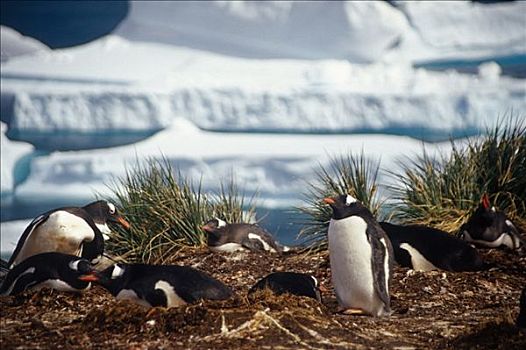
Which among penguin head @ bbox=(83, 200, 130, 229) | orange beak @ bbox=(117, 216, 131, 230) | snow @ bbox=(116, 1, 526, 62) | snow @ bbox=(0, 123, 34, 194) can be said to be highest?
snow @ bbox=(116, 1, 526, 62)

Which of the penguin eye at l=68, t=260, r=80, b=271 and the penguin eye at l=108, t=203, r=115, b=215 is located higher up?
the penguin eye at l=108, t=203, r=115, b=215

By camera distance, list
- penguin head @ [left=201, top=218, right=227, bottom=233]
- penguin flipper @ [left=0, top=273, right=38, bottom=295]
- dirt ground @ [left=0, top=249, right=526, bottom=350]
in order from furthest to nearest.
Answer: penguin head @ [left=201, top=218, right=227, bottom=233]
penguin flipper @ [left=0, top=273, right=38, bottom=295]
dirt ground @ [left=0, top=249, right=526, bottom=350]

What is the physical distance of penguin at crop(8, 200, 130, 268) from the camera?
658 cm

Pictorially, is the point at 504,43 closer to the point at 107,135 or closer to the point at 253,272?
the point at 107,135

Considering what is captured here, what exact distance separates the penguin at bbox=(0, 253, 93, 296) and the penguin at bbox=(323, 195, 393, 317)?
4.31ft

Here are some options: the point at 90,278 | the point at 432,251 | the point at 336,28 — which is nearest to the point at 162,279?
the point at 90,278

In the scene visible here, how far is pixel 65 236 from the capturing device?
6590 mm

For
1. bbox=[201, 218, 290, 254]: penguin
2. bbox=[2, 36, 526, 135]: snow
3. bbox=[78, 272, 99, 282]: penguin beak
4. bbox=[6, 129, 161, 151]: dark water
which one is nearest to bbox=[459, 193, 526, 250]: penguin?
bbox=[201, 218, 290, 254]: penguin

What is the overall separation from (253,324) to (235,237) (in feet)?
7.75

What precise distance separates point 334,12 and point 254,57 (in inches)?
38.6

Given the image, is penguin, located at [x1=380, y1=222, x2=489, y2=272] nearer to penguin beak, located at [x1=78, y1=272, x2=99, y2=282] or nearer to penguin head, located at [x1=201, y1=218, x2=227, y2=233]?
penguin head, located at [x1=201, y1=218, x2=227, y2=233]

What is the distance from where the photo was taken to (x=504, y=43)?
11469 millimetres

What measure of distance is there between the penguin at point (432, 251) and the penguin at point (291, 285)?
1.05 meters

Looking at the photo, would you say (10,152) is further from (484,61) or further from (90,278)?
(90,278)
